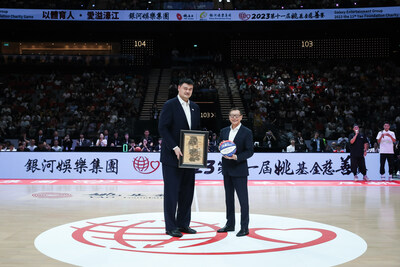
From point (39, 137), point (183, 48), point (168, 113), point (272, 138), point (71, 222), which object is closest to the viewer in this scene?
point (168, 113)

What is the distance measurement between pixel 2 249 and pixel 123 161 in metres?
8.71

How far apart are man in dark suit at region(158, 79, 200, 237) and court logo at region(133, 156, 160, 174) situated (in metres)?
7.91

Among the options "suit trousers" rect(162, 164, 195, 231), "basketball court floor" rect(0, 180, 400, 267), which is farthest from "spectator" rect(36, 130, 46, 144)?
"suit trousers" rect(162, 164, 195, 231)

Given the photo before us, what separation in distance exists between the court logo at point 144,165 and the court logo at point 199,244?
697cm

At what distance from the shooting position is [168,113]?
5.62m

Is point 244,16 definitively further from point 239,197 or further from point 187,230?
point 187,230

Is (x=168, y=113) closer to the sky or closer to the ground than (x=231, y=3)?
closer to the ground

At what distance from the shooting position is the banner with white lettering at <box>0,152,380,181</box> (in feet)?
44.8

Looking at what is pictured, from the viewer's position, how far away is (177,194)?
5648 mm

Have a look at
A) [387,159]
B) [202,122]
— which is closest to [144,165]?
[387,159]

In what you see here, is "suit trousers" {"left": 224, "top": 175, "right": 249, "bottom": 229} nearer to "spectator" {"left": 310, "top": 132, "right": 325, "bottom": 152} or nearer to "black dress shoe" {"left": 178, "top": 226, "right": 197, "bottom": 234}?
"black dress shoe" {"left": 178, "top": 226, "right": 197, "bottom": 234}

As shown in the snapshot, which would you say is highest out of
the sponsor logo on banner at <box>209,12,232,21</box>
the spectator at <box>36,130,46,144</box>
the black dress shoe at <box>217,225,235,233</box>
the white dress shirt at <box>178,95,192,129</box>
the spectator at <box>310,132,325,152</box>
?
the sponsor logo on banner at <box>209,12,232,21</box>

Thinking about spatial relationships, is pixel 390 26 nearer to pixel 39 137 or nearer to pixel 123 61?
pixel 123 61

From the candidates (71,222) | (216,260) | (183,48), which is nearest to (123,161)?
(71,222)
